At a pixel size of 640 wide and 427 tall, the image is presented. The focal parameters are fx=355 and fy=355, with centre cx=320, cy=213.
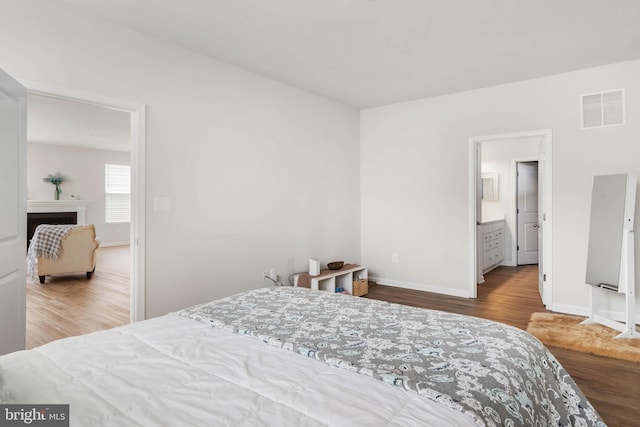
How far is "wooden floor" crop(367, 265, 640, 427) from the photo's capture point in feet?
6.93

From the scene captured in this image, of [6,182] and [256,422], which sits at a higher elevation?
[6,182]

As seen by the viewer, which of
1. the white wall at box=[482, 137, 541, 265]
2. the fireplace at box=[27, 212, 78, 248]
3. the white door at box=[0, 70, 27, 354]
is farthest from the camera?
the fireplace at box=[27, 212, 78, 248]

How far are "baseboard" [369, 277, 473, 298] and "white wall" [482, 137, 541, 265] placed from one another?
9.42 ft

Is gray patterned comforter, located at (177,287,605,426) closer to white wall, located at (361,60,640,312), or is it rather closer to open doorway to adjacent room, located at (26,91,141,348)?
open doorway to adjacent room, located at (26,91,141,348)

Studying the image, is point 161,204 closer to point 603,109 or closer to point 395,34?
point 395,34

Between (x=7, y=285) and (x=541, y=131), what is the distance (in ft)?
16.2

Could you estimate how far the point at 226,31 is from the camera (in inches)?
114

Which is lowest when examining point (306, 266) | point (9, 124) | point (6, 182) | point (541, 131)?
point (306, 266)

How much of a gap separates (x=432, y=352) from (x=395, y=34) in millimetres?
2594

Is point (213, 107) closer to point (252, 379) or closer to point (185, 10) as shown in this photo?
point (185, 10)

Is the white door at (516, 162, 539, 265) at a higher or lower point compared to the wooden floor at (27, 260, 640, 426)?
higher

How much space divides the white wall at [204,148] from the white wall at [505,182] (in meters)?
3.85

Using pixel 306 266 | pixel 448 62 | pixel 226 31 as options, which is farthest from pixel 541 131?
pixel 226 31

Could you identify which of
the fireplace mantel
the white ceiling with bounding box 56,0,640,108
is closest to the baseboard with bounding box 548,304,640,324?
the white ceiling with bounding box 56,0,640,108
